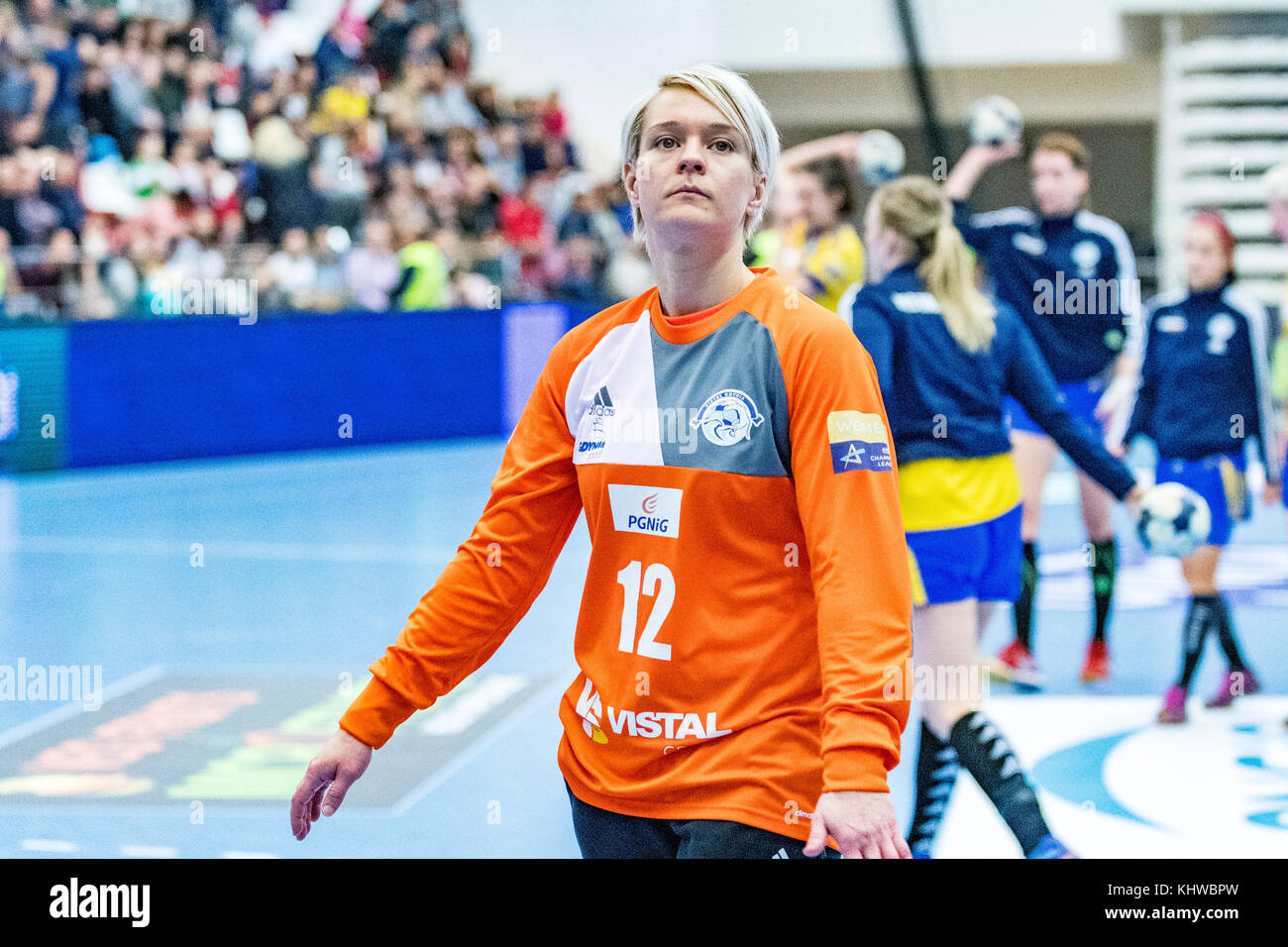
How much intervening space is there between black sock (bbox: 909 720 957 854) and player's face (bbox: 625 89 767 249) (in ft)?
7.45

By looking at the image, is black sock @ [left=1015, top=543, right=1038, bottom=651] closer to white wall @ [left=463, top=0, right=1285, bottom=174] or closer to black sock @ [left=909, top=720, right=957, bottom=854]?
black sock @ [left=909, top=720, right=957, bottom=854]

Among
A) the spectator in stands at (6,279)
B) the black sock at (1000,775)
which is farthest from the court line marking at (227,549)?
the black sock at (1000,775)

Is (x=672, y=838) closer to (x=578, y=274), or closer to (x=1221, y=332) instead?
(x=1221, y=332)

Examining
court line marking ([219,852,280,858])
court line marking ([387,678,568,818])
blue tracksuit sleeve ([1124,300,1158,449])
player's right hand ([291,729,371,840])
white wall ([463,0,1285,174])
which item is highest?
white wall ([463,0,1285,174])

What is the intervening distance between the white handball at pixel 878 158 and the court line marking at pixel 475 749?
241 centimetres

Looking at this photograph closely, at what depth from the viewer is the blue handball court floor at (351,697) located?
15.9 ft

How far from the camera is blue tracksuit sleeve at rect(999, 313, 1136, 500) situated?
15.1ft

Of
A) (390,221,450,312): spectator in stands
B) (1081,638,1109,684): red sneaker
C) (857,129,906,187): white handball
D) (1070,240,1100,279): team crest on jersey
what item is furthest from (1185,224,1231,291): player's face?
(390,221,450,312): spectator in stands

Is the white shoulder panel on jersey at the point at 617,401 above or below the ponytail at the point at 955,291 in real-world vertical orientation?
below

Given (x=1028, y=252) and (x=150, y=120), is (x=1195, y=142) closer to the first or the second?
(x=150, y=120)

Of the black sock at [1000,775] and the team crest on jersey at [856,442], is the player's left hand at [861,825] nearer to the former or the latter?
the team crest on jersey at [856,442]
